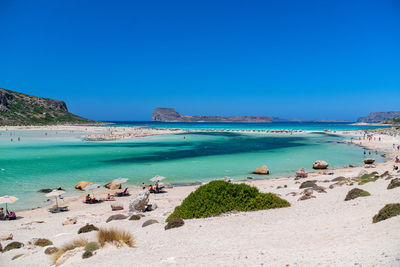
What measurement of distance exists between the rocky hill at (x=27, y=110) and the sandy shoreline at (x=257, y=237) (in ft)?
451

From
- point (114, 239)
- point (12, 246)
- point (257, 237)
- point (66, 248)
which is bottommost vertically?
point (12, 246)

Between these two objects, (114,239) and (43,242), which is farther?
(43,242)

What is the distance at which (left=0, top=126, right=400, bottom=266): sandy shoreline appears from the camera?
6172 millimetres

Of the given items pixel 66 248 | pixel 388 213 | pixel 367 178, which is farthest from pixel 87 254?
pixel 367 178

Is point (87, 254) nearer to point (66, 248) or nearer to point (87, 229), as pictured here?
point (66, 248)

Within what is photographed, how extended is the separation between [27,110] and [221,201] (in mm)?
173978

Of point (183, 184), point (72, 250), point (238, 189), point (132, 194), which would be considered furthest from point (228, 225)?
point (183, 184)

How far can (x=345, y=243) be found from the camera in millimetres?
6723

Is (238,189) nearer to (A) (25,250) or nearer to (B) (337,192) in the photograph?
(B) (337,192)

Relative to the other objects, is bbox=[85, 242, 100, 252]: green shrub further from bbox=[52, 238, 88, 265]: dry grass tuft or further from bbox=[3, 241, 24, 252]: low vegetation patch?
bbox=[3, 241, 24, 252]: low vegetation patch

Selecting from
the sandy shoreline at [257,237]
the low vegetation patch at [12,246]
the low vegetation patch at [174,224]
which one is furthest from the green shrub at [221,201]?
the low vegetation patch at [12,246]

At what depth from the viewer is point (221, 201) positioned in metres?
12.1

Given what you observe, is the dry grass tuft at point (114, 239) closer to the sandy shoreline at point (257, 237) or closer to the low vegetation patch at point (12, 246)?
the sandy shoreline at point (257, 237)

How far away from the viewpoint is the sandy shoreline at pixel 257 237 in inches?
243
